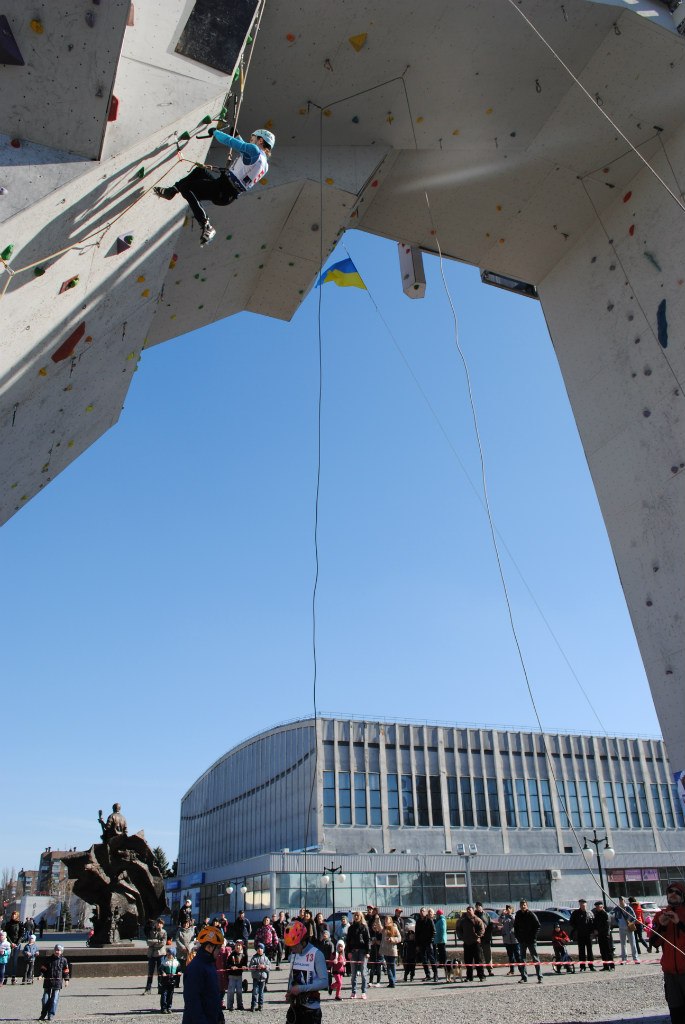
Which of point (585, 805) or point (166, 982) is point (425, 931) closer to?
point (166, 982)

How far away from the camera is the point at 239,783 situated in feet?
168

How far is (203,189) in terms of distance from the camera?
4.69 meters

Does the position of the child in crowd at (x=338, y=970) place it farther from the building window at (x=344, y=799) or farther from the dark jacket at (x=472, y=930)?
the building window at (x=344, y=799)

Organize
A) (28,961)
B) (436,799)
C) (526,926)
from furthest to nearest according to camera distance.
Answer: (436,799) < (28,961) < (526,926)

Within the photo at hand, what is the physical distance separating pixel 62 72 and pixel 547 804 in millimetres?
46118

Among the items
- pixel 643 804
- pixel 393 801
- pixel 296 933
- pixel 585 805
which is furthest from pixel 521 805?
pixel 296 933

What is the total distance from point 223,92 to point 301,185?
1.89m

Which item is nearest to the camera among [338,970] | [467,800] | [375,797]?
[338,970]

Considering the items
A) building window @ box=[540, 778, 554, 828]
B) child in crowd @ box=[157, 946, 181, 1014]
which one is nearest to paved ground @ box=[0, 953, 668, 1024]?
child in crowd @ box=[157, 946, 181, 1014]

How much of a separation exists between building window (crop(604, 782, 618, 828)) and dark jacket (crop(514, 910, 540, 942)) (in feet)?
119

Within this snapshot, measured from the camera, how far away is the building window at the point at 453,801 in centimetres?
4128

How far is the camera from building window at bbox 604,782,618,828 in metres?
44.5

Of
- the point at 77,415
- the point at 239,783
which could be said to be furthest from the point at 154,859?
the point at 239,783

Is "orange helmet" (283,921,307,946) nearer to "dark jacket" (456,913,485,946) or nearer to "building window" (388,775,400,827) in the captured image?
"dark jacket" (456,913,485,946)
